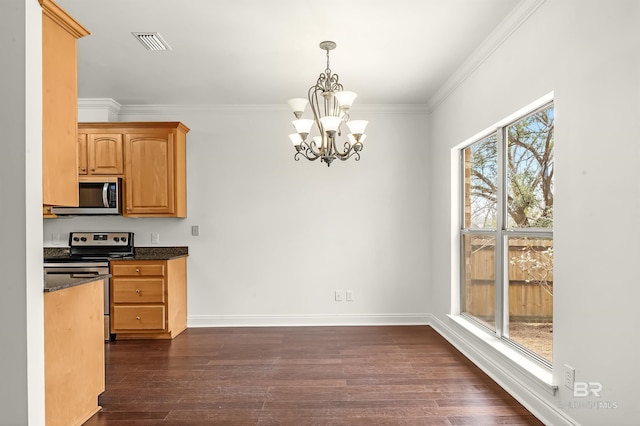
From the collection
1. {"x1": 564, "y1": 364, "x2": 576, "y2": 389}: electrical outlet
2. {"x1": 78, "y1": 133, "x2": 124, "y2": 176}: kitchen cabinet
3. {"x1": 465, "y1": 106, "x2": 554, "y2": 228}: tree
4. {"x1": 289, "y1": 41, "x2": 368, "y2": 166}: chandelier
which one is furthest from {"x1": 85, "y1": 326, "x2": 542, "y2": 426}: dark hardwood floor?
{"x1": 78, "y1": 133, "x2": 124, "y2": 176}: kitchen cabinet

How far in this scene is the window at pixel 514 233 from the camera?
2.67m

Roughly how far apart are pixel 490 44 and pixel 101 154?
3967 millimetres

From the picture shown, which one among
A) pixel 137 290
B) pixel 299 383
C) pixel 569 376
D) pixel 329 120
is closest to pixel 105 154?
pixel 137 290

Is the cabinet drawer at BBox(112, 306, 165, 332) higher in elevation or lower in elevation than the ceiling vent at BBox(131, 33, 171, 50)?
lower

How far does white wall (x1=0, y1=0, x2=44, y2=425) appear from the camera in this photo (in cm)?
183

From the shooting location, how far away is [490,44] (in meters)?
3.14

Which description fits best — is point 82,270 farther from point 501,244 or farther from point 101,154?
point 501,244

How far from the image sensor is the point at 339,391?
295cm

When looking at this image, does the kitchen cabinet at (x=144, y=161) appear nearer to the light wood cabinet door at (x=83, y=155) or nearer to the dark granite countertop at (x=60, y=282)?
the light wood cabinet door at (x=83, y=155)

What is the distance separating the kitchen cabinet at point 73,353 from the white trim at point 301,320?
2208mm

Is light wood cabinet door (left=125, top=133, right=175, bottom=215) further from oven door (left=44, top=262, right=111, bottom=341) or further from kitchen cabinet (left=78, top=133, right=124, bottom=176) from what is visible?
oven door (left=44, top=262, right=111, bottom=341)

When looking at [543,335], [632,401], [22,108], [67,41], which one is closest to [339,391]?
[543,335]

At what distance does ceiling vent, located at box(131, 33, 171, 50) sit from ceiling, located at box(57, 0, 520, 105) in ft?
0.17

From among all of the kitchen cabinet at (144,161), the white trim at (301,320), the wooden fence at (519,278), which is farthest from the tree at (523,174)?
the kitchen cabinet at (144,161)
